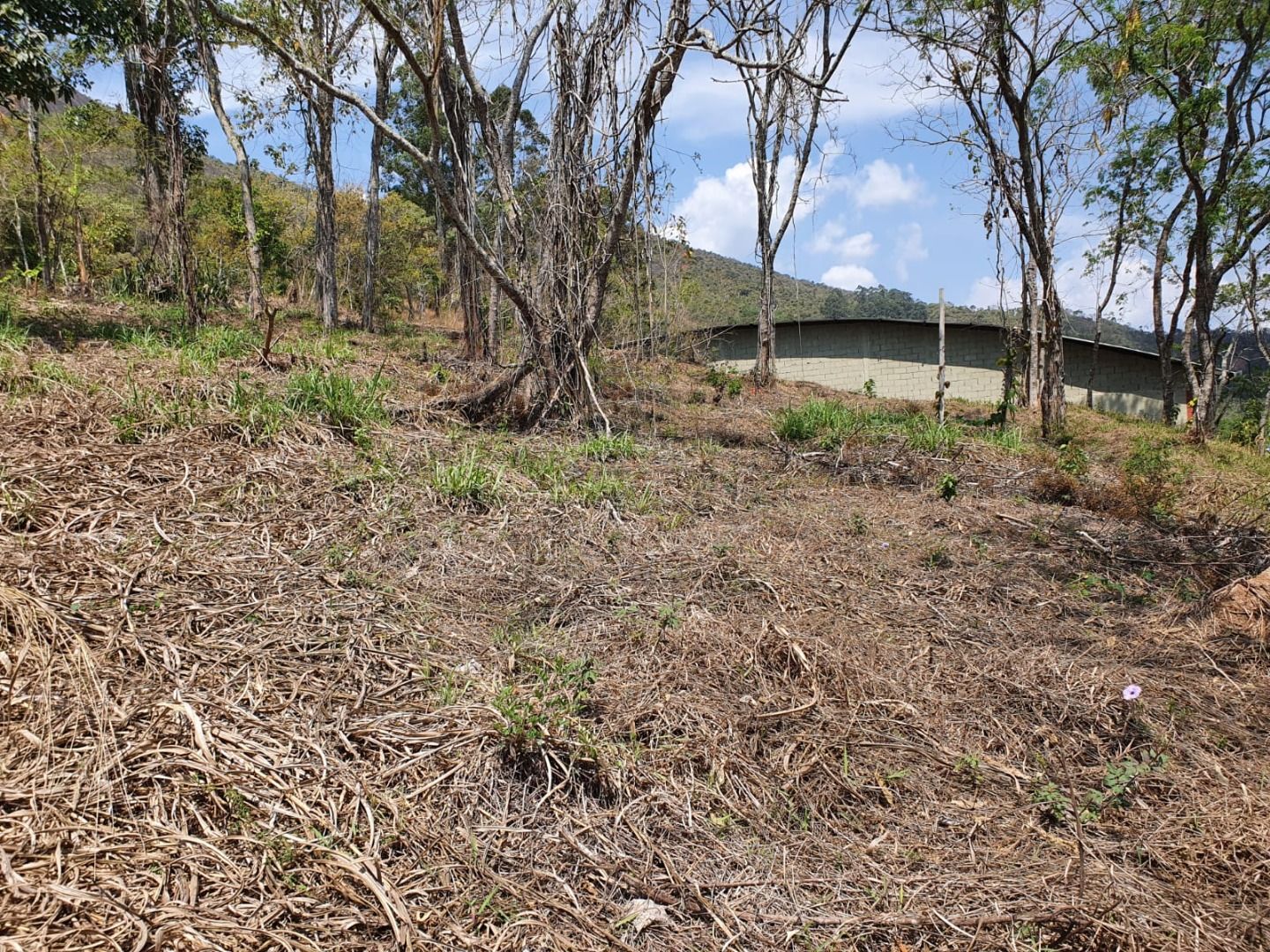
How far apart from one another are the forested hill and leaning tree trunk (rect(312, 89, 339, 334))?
6.12 m

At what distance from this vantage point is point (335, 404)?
449 centimetres

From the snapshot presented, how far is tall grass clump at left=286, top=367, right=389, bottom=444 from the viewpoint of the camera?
4.42 metres

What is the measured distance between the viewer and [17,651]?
2.22 meters

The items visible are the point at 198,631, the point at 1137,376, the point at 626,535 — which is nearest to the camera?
the point at 198,631

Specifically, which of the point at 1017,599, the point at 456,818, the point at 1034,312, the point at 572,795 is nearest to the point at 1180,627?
the point at 1017,599

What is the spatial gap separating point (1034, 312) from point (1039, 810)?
53.7ft

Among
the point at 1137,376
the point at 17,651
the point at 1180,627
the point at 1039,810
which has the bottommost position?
the point at 1039,810

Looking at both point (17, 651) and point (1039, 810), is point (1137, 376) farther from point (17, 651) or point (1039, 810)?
point (17, 651)

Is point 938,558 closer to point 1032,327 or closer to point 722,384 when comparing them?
point 722,384

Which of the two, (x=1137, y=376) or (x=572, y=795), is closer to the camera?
(x=572, y=795)

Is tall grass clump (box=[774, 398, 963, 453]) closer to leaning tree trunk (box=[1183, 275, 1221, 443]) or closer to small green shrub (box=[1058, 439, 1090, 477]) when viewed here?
small green shrub (box=[1058, 439, 1090, 477])

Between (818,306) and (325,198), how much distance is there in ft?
52.8

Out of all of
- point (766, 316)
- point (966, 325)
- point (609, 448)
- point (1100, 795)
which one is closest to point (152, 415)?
point (609, 448)

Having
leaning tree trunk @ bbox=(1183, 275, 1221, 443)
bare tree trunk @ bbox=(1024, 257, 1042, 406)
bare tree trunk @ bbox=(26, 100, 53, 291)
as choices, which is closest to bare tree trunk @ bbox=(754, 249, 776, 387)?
bare tree trunk @ bbox=(1024, 257, 1042, 406)
